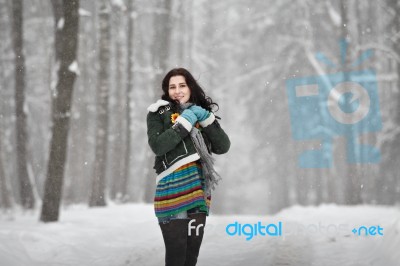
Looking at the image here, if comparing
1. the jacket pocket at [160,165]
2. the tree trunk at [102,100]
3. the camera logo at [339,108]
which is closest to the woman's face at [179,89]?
the jacket pocket at [160,165]

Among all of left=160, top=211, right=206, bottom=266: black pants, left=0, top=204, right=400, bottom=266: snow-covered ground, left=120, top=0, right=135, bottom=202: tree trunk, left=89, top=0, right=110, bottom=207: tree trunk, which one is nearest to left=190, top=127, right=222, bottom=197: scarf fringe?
left=160, top=211, right=206, bottom=266: black pants

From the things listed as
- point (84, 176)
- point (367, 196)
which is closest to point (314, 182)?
point (367, 196)

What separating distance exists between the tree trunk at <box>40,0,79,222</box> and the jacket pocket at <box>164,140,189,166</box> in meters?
4.58

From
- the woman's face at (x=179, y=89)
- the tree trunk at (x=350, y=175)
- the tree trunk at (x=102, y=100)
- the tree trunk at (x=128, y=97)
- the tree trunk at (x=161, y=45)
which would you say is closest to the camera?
the woman's face at (x=179, y=89)

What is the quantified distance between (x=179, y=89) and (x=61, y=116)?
4528mm

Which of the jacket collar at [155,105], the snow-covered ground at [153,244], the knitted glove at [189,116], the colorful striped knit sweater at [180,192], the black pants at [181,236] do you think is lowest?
the snow-covered ground at [153,244]

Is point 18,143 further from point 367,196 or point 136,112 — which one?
point 136,112

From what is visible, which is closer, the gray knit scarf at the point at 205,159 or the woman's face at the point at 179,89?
the gray knit scarf at the point at 205,159

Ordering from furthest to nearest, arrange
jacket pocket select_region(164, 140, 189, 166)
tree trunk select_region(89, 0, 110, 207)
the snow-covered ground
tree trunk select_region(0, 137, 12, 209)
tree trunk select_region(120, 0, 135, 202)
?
tree trunk select_region(120, 0, 135, 202) < tree trunk select_region(89, 0, 110, 207) < tree trunk select_region(0, 137, 12, 209) < the snow-covered ground < jacket pocket select_region(164, 140, 189, 166)

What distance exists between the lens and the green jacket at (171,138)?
3.47 metres

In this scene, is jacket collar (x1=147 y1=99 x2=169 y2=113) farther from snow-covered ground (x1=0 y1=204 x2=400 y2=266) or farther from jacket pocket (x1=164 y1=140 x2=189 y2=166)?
snow-covered ground (x1=0 y1=204 x2=400 y2=266)

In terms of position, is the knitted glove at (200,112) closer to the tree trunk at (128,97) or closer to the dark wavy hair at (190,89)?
the dark wavy hair at (190,89)

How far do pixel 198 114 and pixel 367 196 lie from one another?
11.7 m

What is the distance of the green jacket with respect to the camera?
11.4 feet
